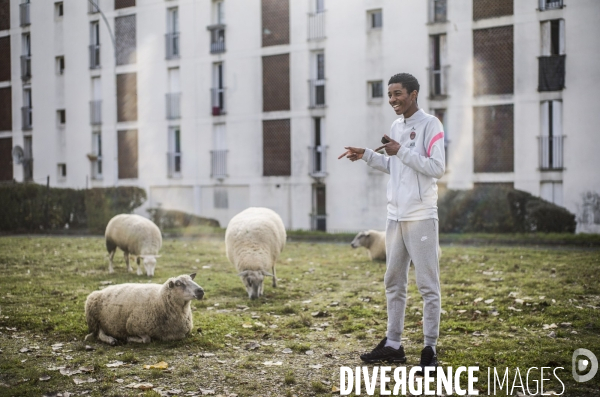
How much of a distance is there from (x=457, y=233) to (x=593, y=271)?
944cm

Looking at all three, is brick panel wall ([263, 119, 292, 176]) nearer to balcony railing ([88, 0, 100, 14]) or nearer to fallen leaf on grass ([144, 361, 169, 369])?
balcony railing ([88, 0, 100, 14])

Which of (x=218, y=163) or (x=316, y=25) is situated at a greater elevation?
(x=316, y=25)

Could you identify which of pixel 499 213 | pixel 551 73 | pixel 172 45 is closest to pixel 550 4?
pixel 551 73

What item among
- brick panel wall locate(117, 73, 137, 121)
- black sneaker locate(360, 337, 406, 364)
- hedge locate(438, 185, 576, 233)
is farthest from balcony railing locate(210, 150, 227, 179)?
black sneaker locate(360, 337, 406, 364)

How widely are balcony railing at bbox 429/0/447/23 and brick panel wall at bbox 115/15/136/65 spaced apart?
491 inches

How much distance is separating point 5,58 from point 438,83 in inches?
744

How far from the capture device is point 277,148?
99.3 feet

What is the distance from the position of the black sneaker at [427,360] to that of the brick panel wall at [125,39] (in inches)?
612

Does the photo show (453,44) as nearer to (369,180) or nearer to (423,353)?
(369,180)

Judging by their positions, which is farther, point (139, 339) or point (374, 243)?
point (374, 243)

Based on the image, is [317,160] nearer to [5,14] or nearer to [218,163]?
[218,163]

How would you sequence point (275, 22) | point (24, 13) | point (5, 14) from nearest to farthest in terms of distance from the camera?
point (5, 14), point (24, 13), point (275, 22)

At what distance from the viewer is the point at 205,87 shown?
3120 centimetres

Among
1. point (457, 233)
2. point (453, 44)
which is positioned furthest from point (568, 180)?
point (453, 44)
